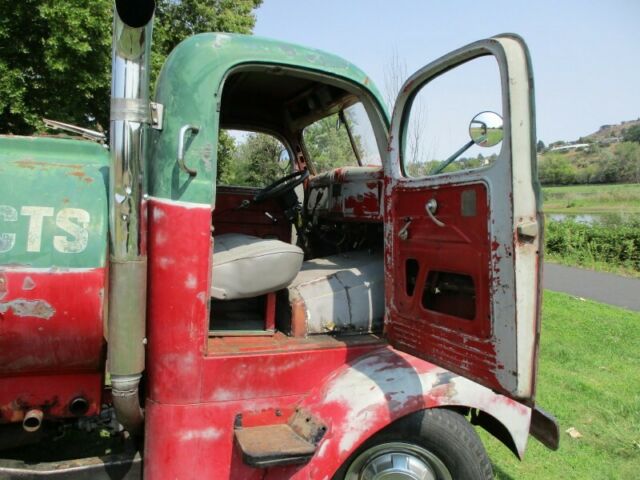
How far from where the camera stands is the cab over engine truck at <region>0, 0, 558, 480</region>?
194 centimetres

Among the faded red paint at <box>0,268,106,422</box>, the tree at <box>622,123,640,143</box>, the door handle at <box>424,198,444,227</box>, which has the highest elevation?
the tree at <box>622,123,640,143</box>

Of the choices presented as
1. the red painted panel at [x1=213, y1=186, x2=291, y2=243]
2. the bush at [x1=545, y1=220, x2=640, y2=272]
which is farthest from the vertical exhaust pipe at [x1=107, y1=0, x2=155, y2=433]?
the bush at [x1=545, y1=220, x2=640, y2=272]

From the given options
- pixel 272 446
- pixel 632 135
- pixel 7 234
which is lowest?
pixel 272 446

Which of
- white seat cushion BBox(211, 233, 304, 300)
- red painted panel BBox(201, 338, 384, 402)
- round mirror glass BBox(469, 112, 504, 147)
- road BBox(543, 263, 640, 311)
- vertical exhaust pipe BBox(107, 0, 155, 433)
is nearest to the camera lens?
vertical exhaust pipe BBox(107, 0, 155, 433)

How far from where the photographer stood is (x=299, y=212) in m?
3.72

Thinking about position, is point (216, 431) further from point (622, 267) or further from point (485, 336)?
point (622, 267)

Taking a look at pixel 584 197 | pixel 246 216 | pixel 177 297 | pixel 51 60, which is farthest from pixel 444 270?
pixel 584 197

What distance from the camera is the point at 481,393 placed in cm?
246

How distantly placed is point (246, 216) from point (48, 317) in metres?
1.88

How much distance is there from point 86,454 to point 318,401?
70.4 inches

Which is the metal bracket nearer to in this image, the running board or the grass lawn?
the running board

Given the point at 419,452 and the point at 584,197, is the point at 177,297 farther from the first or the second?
the point at 584,197

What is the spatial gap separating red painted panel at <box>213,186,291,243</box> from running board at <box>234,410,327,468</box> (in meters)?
1.66

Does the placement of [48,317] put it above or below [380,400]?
above
